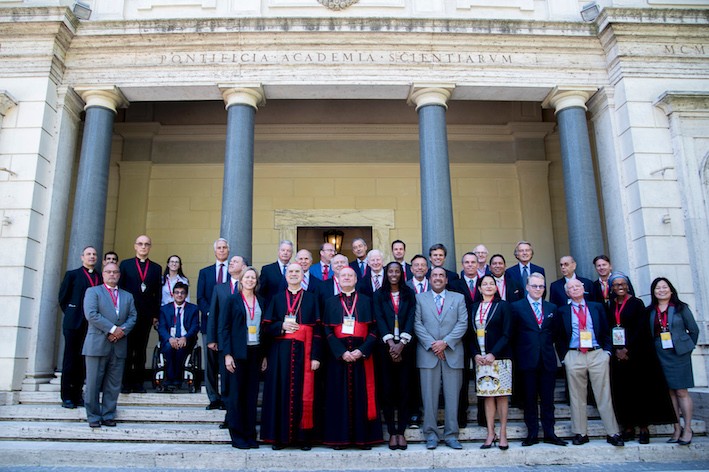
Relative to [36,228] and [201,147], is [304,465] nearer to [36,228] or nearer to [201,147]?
[36,228]

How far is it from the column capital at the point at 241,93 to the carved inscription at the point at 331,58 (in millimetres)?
412

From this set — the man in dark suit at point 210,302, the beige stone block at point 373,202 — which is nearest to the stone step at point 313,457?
the man in dark suit at point 210,302

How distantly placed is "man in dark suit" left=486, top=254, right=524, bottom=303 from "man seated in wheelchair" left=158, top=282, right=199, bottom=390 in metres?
3.92

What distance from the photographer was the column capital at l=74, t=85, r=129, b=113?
8.84 m

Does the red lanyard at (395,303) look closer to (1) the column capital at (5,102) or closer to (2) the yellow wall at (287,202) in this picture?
(2) the yellow wall at (287,202)

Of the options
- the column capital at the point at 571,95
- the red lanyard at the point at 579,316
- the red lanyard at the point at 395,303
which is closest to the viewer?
the red lanyard at the point at 395,303

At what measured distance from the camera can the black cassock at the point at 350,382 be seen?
18.3 feet

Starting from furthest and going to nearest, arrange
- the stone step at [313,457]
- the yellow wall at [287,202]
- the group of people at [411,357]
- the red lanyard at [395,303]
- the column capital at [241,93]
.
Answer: the yellow wall at [287,202]
the column capital at [241,93]
the red lanyard at [395,303]
the group of people at [411,357]
the stone step at [313,457]

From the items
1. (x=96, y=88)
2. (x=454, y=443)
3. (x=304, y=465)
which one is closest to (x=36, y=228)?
(x=96, y=88)

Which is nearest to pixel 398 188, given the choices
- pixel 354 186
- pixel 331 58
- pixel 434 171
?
pixel 354 186

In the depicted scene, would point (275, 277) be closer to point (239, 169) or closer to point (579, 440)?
point (239, 169)

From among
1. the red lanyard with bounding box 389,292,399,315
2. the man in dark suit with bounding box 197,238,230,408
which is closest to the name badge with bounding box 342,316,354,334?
the red lanyard with bounding box 389,292,399,315

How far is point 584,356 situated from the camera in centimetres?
597

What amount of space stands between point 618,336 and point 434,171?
3656 millimetres
